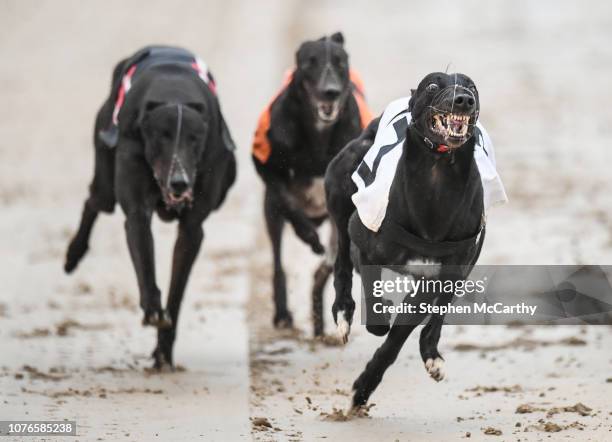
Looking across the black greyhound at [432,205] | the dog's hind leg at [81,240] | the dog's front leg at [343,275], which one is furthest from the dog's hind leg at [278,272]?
the black greyhound at [432,205]

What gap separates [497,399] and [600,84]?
11.5 meters

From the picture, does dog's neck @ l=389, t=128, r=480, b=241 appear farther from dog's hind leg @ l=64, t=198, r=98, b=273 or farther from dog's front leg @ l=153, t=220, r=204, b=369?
dog's hind leg @ l=64, t=198, r=98, b=273

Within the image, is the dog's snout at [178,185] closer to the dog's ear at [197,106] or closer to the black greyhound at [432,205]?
the dog's ear at [197,106]

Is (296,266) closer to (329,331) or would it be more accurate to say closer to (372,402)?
(329,331)

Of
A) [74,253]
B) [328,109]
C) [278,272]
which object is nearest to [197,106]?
[328,109]

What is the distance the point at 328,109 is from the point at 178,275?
1.24 metres

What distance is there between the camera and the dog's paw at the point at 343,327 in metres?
6.05

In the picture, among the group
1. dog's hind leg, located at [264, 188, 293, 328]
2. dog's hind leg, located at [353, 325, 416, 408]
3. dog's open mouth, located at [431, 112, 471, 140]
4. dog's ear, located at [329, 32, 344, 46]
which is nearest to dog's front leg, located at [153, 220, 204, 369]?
dog's hind leg, located at [264, 188, 293, 328]

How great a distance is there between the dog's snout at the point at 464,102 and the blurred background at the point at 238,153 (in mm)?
1511

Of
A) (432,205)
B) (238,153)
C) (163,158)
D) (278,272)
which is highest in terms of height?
(238,153)

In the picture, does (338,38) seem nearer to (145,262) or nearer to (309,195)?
(309,195)

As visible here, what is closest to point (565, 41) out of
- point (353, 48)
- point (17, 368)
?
point (353, 48)

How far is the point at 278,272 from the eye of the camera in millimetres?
8805

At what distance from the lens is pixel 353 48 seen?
21312 mm
